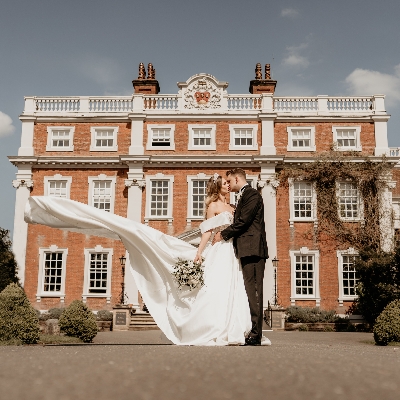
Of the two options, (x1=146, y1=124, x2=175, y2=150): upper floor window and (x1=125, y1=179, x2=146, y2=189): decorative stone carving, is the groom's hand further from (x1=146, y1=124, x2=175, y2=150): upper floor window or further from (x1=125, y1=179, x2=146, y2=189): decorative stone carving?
(x1=146, y1=124, x2=175, y2=150): upper floor window

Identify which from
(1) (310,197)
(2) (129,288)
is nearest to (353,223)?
(1) (310,197)

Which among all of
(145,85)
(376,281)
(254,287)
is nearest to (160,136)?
(145,85)

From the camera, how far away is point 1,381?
134 inches

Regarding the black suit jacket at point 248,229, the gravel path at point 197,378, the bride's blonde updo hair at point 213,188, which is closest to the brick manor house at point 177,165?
the bride's blonde updo hair at point 213,188

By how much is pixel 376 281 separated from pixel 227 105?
12.1 meters

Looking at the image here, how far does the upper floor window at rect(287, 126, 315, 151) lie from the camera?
27.5m

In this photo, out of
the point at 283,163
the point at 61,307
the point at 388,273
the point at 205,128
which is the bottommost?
the point at 61,307

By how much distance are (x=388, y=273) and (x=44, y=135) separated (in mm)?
18349

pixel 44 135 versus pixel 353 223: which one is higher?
pixel 44 135

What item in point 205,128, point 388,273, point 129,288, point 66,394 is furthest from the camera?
point 205,128

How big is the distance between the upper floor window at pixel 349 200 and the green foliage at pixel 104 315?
40.2 feet

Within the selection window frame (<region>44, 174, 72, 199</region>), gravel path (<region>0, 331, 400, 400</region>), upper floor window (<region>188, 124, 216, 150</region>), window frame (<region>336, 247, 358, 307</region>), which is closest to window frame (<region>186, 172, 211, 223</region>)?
upper floor window (<region>188, 124, 216, 150</region>)

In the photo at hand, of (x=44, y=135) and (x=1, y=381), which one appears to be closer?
(x=1, y=381)

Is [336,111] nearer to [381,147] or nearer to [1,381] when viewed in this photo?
[381,147]
